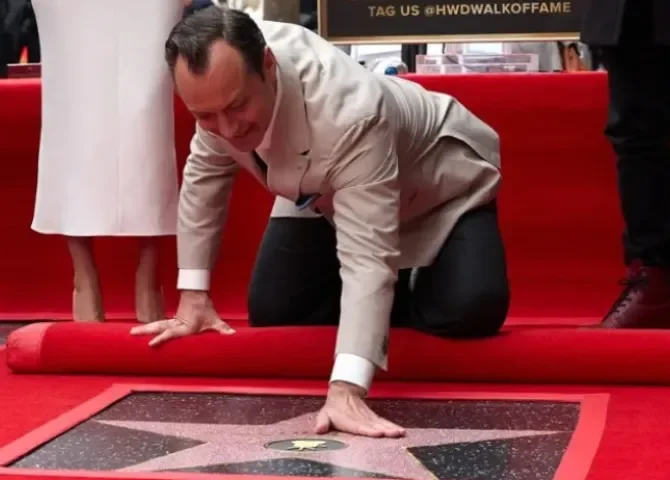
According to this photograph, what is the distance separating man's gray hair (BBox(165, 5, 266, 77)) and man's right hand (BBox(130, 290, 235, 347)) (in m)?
0.53

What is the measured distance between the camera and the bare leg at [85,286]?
2.50m

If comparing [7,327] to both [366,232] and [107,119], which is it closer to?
[107,119]

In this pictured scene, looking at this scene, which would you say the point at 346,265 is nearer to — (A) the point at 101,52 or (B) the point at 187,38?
(B) the point at 187,38

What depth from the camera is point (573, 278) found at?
2812mm

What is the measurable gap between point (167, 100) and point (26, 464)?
1033mm

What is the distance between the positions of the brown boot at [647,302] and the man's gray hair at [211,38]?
935 millimetres

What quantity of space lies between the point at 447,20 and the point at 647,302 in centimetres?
93

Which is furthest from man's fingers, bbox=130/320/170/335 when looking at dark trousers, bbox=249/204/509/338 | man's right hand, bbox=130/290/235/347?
dark trousers, bbox=249/204/509/338

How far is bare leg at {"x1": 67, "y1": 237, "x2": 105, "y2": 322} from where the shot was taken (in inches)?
98.6

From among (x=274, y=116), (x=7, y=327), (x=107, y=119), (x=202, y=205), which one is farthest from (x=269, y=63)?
(x=7, y=327)

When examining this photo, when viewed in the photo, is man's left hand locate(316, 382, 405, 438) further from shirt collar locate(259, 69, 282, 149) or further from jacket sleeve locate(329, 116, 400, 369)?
shirt collar locate(259, 69, 282, 149)

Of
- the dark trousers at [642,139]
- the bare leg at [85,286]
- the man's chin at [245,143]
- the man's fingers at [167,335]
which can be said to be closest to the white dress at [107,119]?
the bare leg at [85,286]

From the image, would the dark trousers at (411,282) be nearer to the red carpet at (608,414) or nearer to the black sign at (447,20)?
the red carpet at (608,414)

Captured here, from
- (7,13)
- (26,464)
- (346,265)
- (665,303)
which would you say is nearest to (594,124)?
(665,303)
